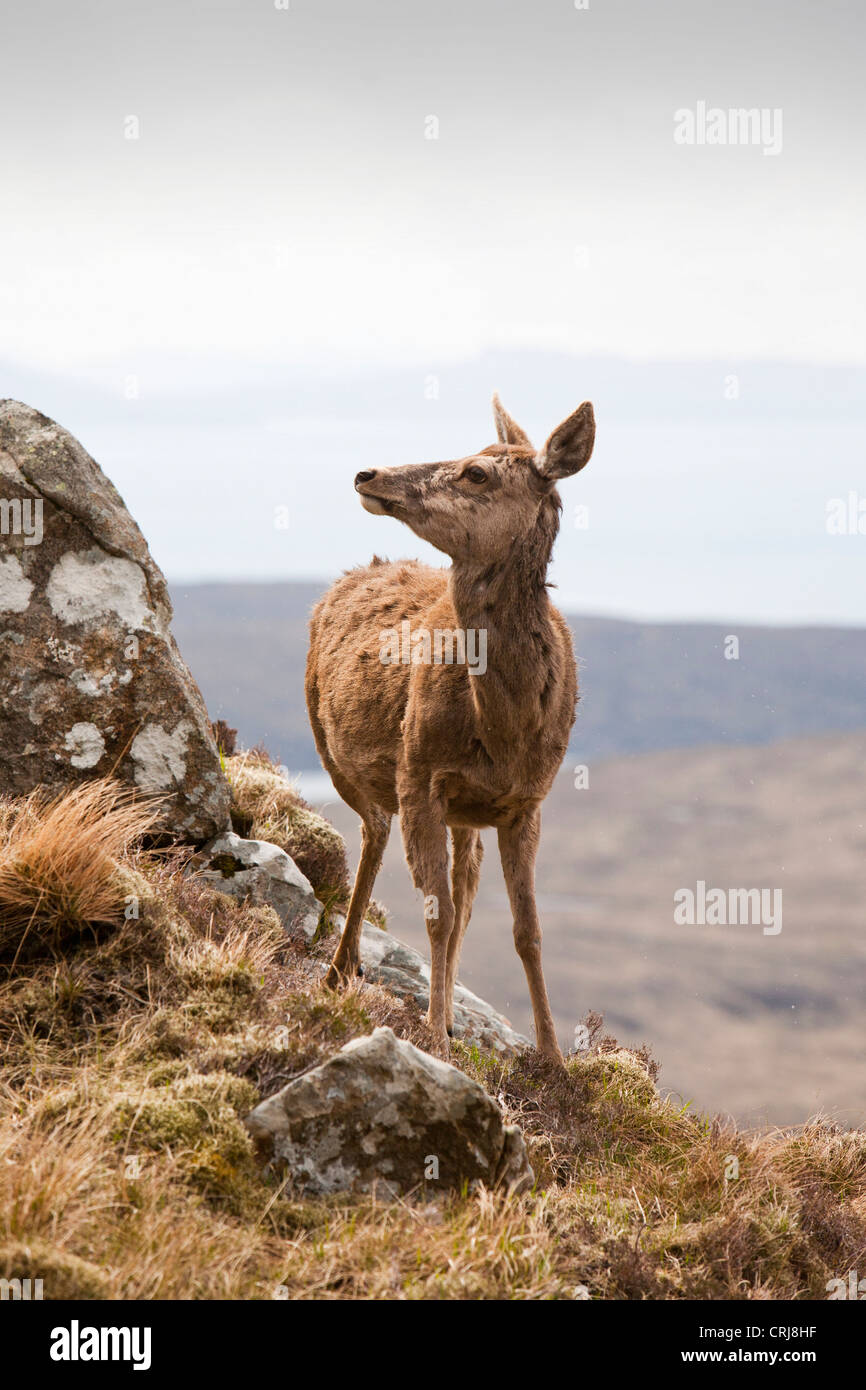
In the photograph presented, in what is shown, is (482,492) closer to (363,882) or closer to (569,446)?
(569,446)

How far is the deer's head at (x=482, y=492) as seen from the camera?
719 cm

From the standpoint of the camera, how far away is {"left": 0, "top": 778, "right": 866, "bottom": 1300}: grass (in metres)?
4.84

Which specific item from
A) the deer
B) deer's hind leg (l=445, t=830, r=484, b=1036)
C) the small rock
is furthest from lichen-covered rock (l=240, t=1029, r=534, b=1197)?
the small rock

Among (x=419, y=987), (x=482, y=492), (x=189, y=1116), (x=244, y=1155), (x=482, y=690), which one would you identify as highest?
(x=482, y=492)

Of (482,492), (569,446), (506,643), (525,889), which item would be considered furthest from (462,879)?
(569,446)

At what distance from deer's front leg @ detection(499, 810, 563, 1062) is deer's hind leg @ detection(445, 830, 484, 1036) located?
36.4 inches

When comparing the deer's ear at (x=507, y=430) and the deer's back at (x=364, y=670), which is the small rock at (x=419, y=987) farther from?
the deer's ear at (x=507, y=430)

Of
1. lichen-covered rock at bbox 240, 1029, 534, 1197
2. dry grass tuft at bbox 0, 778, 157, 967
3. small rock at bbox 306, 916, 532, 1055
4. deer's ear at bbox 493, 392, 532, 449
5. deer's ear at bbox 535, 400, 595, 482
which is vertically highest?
deer's ear at bbox 493, 392, 532, 449

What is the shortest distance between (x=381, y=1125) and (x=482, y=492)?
3.69m

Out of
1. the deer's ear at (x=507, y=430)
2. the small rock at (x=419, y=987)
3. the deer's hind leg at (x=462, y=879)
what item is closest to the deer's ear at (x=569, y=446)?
the deer's ear at (x=507, y=430)

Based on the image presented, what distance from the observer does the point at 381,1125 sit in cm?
564

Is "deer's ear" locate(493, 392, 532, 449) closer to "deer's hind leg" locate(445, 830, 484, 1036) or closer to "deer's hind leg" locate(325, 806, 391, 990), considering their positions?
"deer's hind leg" locate(445, 830, 484, 1036)

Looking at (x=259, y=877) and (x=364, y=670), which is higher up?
(x=364, y=670)

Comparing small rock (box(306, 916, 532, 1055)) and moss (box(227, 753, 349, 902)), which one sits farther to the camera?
moss (box(227, 753, 349, 902))
